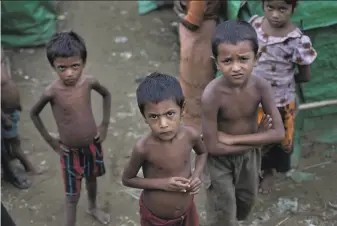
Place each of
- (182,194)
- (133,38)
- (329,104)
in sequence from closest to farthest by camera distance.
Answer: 1. (182,194)
2. (329,104)
3. (133,38)

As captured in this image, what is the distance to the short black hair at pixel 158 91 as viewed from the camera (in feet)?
8.01

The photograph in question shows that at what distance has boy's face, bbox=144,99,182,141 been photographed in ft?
8.03

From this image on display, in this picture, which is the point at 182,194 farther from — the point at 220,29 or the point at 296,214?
the point at 296,214

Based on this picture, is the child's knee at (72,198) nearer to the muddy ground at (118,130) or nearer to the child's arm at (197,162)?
the muddy ground at (118,130)

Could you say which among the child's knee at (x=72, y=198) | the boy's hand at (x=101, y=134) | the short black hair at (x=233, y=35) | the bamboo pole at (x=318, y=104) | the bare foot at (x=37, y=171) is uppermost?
the short black hair at (x=233, y=35)

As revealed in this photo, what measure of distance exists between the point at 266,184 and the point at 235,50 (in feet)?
4.94

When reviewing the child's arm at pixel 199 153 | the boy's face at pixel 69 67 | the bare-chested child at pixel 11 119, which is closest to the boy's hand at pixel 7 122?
the bare-chested child at pixel 11 119

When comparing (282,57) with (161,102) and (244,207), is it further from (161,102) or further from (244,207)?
(161,102)

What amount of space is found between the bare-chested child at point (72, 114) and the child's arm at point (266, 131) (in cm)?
97

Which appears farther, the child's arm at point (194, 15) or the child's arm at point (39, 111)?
the child's arm at point (194, 15)

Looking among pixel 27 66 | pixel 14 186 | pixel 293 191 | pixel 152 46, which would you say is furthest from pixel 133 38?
pixel 293 191

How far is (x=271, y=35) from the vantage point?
11.0ft

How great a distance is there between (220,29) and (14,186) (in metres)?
2.20

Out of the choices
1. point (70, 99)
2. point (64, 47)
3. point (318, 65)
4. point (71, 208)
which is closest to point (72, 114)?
point (70, 99)
